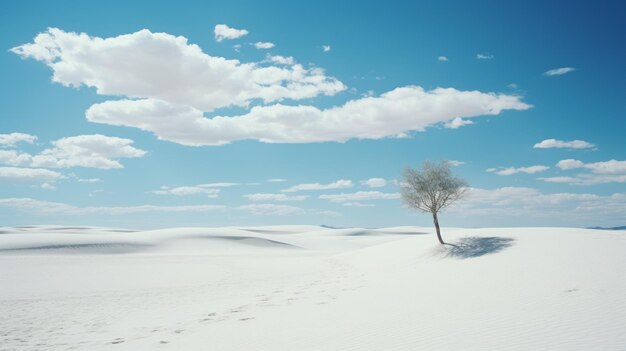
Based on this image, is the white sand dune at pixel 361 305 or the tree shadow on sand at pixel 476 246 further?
the tree shadow on sand at pixel 476 246

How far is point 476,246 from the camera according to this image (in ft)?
93.1

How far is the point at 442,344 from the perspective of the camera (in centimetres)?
860

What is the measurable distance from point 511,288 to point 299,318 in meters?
7.89

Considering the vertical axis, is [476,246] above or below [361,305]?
above

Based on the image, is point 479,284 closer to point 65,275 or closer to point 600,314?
point 600,314

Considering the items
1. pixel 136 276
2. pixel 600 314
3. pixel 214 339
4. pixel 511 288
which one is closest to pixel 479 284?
pixel 511 288

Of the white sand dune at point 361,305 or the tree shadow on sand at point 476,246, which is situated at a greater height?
the tree shadow on sand at point 476,246

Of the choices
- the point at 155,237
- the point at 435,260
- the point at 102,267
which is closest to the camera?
the point at 435,260

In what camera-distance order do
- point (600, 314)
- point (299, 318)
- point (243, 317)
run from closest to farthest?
point (600, 314), point (299, 318), point (243, 317)

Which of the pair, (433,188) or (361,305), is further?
(433,188)

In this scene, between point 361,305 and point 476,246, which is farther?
point 476,246

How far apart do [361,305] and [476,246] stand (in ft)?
57.1

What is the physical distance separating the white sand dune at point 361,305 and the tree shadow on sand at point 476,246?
17 centimetres

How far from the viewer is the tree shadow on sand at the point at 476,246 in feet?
84.6
